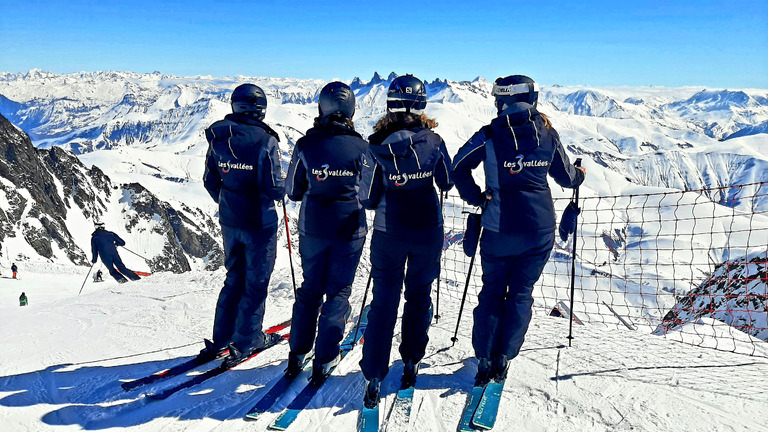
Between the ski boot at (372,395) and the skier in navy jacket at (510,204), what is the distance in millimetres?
1090

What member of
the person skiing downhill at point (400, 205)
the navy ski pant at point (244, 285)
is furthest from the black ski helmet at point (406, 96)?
the navy ski pant at point (244, 285)

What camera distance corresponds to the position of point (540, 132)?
14.8 ft

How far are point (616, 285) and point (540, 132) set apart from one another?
386 ft

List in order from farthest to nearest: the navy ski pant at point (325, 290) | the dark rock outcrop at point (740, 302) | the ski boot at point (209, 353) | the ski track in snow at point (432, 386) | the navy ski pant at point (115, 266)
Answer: the navy ski pant at point (115, 266)
the dark rock outcrop at point (740, 302)
the ski boot at point (209, 353)
the navy ski pant at point (325, 290)
the ski track in snow at point (432, 386)

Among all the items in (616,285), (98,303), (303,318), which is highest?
(303,318)

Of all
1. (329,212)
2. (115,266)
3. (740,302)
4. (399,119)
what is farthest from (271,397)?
(115,266)

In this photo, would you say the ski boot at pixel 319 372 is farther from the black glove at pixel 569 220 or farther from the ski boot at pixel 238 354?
the black glove at pixel 569 220

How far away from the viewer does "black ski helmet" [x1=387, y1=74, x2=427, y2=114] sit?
14.7ft

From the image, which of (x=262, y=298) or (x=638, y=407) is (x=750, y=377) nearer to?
(x=638, y=407)

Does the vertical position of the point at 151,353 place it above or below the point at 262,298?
below

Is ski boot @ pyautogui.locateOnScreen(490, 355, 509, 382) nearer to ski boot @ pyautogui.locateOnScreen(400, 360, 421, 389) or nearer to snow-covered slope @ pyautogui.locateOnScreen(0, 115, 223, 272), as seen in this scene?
ski boot @ pyautogui.locateOnScreen(400, 360, 421, 389)

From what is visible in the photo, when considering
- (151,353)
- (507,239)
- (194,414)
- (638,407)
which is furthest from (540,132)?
(151,353)

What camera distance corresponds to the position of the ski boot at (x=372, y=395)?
449 cm

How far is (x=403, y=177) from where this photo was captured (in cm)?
443
